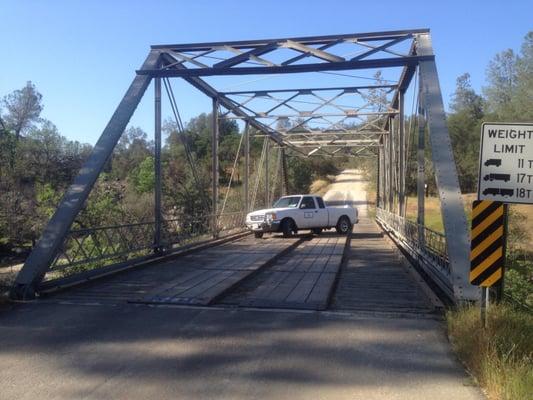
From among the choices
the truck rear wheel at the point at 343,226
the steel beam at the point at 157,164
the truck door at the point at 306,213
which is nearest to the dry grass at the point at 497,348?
the steel beam at the point at 157,164

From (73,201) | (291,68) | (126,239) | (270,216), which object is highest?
(291,68)

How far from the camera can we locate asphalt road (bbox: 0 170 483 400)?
4.96 m

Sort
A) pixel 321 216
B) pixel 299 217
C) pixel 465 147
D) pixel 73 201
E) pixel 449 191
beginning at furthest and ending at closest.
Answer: pixel 465 147
pixel 321 216
pixel 299 217
pixel 73 201
pixel 449 191

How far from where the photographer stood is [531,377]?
179 inches

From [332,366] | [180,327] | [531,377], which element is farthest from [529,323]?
[180,327]

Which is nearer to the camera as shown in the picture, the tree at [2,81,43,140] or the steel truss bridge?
the steel truss bridge

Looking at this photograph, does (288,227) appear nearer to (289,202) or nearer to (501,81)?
(289,202)

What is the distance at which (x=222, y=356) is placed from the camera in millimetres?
5898

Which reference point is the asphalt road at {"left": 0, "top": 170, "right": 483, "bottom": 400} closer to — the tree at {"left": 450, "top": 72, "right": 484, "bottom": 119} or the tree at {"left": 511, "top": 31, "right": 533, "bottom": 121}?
the tree at {"left": 511, "top": 31, "right": 533, "bottom": 121}

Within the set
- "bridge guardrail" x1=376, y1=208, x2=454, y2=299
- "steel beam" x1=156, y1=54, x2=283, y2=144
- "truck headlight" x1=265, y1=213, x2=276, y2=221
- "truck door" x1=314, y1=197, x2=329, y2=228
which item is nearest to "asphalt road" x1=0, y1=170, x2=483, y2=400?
"bridge guardrail" x1=376, y1=208, x2=454, y2=299

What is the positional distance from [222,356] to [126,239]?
7873 mm

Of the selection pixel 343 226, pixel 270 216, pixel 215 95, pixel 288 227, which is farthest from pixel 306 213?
pixel 215 95

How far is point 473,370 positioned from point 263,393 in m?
2.06

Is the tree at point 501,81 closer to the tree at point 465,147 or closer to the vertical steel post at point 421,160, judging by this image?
the tree at point 465,147
